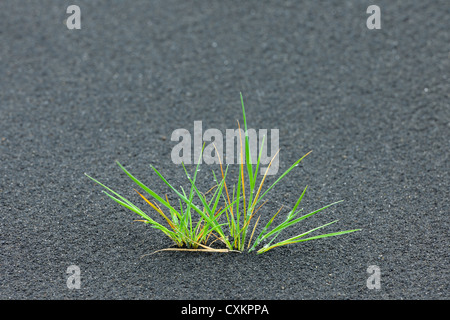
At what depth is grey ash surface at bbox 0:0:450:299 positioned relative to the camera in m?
1.47

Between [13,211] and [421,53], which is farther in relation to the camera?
[421,53]

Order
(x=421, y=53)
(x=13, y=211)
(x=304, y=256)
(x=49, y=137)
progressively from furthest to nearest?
1. (x=421, y=53)
2. (x=49, y=137)
3. (x=13, y=211)
4. (x=304, y=256)

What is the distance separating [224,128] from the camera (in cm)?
207

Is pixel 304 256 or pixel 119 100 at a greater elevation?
pixel 119 100

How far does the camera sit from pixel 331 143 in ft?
6.53

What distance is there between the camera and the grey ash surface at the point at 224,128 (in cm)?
147

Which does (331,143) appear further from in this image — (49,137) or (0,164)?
(0,164)

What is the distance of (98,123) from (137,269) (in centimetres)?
81
